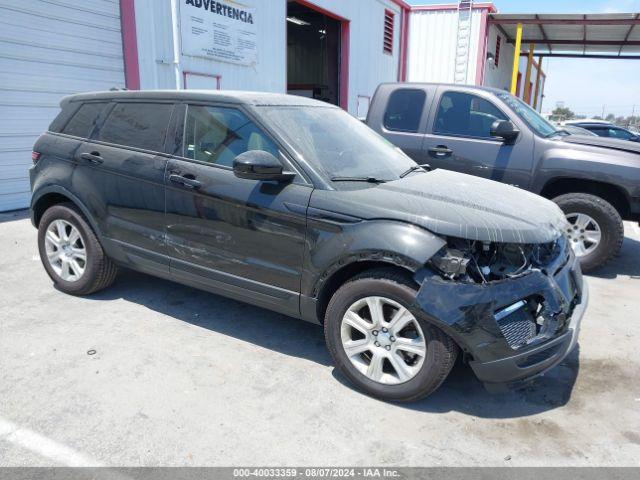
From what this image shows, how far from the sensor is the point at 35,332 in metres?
3.82

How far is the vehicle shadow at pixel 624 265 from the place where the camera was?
5.77 meters

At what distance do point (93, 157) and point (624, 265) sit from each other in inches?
235

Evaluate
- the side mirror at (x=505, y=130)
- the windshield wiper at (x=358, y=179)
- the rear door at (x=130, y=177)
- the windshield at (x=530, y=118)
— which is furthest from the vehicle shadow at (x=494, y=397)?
the windshield at (x=530, y=118)

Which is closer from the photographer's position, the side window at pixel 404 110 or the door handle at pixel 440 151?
the door handle at pixel 440 151

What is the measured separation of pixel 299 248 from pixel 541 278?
4.76 ft

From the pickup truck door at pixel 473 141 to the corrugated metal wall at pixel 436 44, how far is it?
1271 centimetres

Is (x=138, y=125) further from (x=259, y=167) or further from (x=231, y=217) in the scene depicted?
(x=259, y=167)

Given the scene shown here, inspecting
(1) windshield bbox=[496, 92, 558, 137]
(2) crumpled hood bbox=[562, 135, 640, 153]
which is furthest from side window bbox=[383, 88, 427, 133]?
(2) crumpled hood bbox=[562, 135, 640, 153]

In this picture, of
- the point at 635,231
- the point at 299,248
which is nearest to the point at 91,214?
the point at 299,248

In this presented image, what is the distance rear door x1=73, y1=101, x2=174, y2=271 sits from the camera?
12.8 feet

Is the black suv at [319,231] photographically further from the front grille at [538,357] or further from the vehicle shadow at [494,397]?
the vehicle shadow at [494,397]

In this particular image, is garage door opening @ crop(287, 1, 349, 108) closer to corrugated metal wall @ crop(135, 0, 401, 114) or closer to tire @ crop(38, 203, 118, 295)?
corrugated metal wall @ crop(135, 0, 401, 114)

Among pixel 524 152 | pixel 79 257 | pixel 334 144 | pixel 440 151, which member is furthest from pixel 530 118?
pixel 79 257

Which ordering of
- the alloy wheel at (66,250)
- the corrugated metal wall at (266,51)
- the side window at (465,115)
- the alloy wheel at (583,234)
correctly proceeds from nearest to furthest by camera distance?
the alloy wheel at (66,250)
the alloy wheel at (583,234)
the side window at (465,115)
the corrugated metal wall at (266,51)
